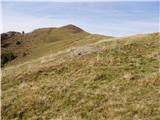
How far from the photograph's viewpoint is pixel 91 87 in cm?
2080

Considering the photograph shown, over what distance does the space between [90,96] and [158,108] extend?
454cm

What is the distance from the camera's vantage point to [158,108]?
52.5ft

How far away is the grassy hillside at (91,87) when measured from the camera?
17062 mm

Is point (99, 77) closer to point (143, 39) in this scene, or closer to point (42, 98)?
point (42, 98)

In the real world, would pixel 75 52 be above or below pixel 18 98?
above

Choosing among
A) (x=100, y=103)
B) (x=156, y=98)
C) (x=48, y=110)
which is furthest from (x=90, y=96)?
(x=156, y=98)

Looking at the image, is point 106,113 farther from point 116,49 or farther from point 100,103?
point 116,49

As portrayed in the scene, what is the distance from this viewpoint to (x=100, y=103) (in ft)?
59.3

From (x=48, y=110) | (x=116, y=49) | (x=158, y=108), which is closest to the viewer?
(x=158, y=108)

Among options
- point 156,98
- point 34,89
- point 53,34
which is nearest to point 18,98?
point 34,89

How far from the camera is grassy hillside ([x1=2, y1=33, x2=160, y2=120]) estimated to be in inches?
672

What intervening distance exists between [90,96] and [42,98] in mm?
3038

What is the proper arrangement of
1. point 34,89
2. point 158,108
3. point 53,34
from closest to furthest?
point 158,108 → point 34,89 → point 53,34

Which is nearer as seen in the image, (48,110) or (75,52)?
(48,110)
